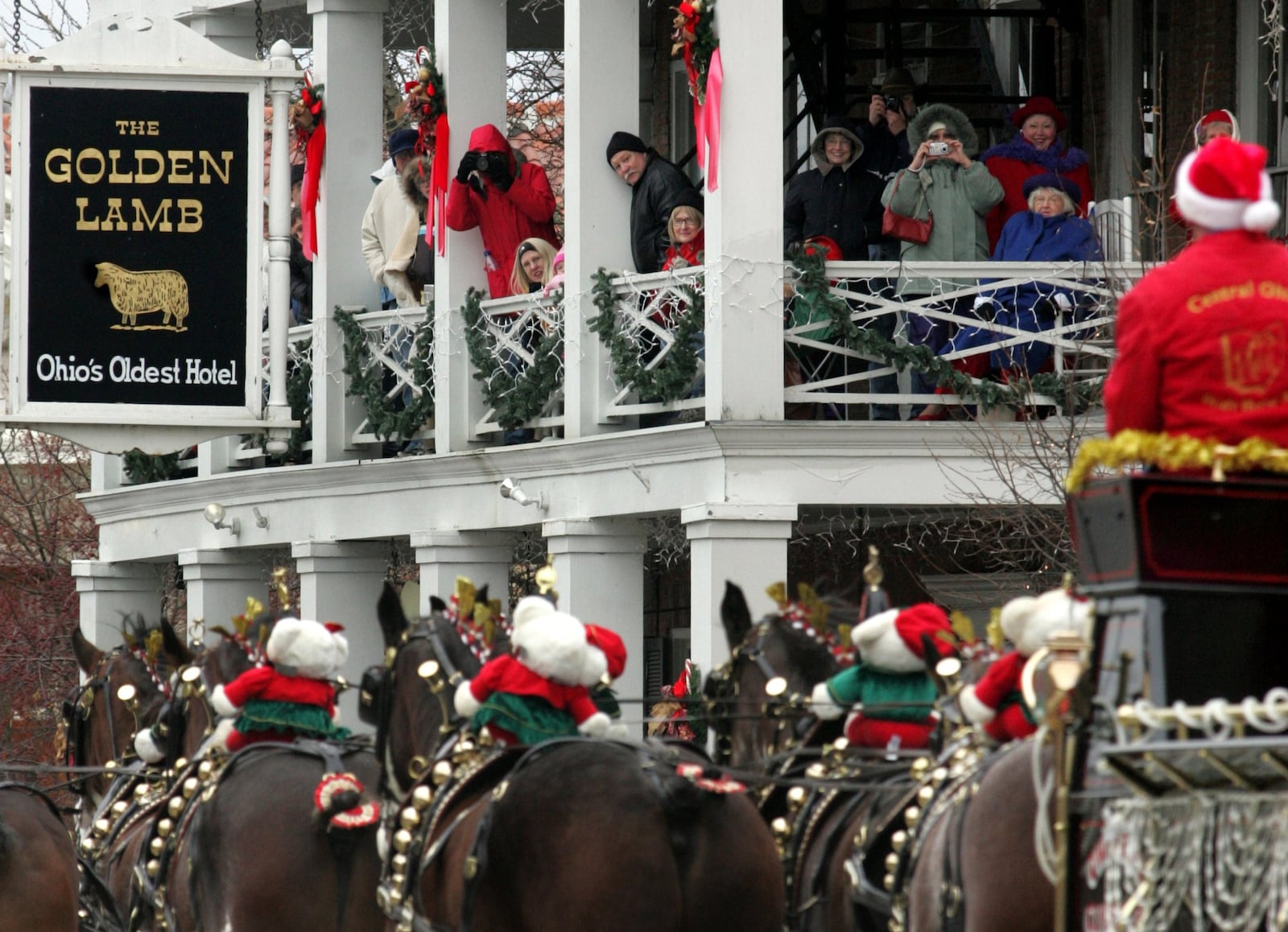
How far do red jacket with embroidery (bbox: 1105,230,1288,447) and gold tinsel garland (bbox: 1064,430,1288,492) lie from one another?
0.08 meters

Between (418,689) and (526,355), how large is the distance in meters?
7.13

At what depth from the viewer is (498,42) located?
64.1 feet

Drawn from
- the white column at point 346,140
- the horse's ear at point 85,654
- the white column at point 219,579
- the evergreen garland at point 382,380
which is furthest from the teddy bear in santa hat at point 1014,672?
the white column at point 219,579

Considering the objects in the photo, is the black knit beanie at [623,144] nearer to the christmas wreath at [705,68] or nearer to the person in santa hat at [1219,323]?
the christmas wreath at [705,68]

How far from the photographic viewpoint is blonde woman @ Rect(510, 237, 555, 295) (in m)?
18.8

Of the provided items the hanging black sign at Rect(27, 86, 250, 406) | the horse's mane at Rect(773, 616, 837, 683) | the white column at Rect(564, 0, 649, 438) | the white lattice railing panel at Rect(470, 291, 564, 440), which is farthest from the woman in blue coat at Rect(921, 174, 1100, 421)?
the horse's mane at Rect(773, 616, 837, 683)

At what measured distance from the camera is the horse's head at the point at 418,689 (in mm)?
11320

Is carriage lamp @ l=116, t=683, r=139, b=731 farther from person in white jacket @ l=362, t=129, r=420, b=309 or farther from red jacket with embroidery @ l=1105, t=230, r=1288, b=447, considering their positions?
red jacket with embroidery @ l=1105, t=230, r=1288, b=447

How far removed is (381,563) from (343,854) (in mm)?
9804

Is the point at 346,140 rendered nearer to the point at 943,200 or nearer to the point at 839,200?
the point at 839,200

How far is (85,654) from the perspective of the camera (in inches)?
629

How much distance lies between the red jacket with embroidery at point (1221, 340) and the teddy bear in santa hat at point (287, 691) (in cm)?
578

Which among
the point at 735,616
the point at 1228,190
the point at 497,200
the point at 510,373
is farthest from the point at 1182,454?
the point at 497,200

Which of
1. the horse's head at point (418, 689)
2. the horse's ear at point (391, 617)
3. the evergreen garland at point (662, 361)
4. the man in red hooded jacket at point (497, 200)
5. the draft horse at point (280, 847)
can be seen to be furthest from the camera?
the man in red hooded jacket at point (497, 200)
